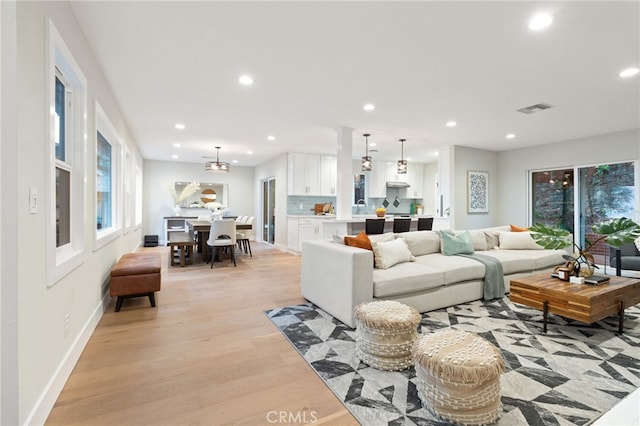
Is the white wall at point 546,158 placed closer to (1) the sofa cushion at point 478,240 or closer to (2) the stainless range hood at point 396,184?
(2) the stainless range hood at point 396,184

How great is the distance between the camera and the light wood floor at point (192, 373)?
1.67 meters

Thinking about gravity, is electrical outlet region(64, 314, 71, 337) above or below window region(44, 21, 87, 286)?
below

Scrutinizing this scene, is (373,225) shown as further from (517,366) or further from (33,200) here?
(33,200)

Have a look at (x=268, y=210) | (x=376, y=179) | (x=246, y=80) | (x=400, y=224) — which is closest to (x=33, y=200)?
(x=246, y=80)

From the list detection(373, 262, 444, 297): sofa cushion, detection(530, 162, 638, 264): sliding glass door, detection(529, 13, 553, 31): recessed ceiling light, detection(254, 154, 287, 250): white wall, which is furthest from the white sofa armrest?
detection(530, 162, 638, 264): sliding glass door

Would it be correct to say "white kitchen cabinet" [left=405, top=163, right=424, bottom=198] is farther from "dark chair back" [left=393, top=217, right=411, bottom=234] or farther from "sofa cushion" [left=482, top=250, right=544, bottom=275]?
"sofa cushion" [left=482, top=250, right=544, bottom=275]

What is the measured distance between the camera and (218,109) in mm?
4266

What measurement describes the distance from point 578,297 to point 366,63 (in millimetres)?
2763

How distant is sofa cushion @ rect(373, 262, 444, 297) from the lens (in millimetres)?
2918

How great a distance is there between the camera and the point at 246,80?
3309 mm

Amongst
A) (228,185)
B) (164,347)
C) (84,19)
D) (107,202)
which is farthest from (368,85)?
(228,185)

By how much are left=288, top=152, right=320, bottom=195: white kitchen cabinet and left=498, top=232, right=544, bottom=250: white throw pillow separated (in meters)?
4.47

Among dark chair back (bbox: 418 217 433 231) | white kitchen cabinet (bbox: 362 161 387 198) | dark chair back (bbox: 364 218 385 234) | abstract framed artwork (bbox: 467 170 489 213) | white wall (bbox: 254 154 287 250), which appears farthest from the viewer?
white kitchen cabinet (bbox: 362 161 387 198)

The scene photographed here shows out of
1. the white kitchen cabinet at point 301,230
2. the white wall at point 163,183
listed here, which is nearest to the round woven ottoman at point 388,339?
the white kitchen cabinet at point 301,230
